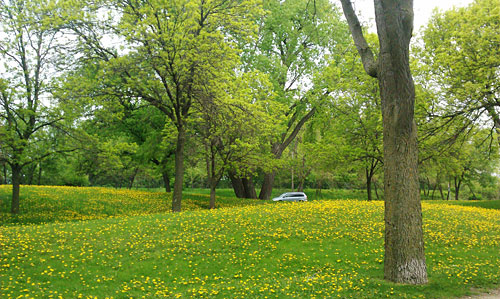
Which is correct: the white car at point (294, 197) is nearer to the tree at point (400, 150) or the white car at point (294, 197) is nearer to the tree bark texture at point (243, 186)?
the tree bark texture at point (243, 186)

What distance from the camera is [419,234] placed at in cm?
766

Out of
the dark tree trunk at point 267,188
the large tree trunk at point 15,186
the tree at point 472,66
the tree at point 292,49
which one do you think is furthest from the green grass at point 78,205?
the tree at point 472,66

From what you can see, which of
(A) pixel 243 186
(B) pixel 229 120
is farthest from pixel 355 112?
(A) pixel 243 186

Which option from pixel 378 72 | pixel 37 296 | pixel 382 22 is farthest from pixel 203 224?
pixel 382 22

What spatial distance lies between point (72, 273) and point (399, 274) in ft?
26.7

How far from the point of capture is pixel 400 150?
304 inches

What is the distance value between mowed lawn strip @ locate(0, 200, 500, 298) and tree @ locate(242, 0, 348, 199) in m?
13.4

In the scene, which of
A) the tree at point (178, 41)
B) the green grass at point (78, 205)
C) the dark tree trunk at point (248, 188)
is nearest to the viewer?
the tree at point (178, 41)

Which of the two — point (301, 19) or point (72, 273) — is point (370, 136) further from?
point (72, 273)

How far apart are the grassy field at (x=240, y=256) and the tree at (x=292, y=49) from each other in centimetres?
1310

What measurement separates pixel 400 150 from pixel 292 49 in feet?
73.2

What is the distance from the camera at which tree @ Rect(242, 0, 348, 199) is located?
26.4m

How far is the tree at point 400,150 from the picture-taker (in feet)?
24.8

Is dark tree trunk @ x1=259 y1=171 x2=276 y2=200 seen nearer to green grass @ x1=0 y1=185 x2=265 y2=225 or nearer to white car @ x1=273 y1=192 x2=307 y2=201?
white car @ x1=273 y1=192 x2=307 y2=201
